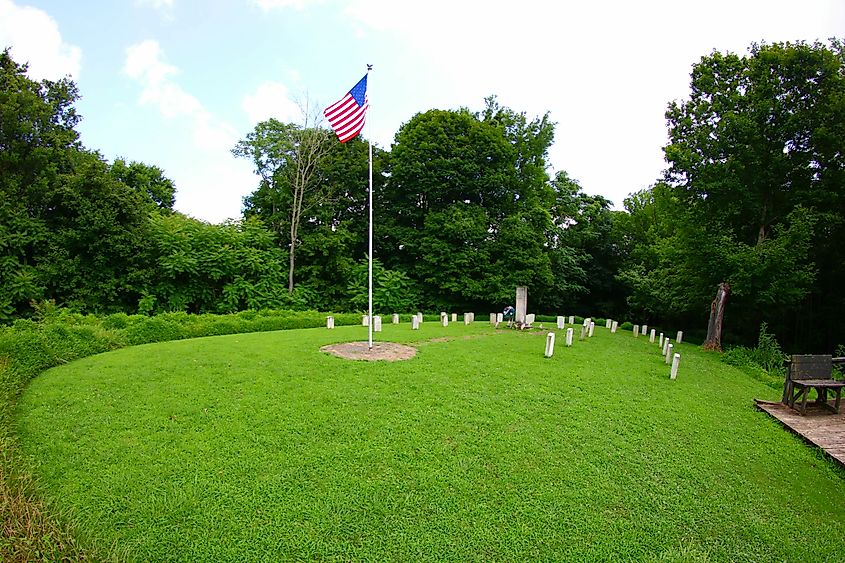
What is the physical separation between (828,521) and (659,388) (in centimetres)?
524

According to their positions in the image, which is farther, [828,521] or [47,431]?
[47,431]

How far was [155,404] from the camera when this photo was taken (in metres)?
7.80

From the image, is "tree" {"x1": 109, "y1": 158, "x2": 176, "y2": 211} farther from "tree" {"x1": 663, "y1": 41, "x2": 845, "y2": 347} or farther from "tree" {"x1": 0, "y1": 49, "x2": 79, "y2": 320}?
"tree" {"x1": 663, "y1": 41, "x2": 845, "y2": 347}

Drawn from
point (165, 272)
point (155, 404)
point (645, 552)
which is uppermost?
point (165, 272)

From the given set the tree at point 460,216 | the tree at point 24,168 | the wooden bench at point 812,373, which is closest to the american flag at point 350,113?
the wooden bench at point 812,373

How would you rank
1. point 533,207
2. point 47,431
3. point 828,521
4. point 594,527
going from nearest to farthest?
point 594,527 < point 828,521 < point 47,431 < point 533,207

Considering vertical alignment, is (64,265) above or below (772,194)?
below

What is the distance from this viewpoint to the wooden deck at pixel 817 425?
7.07 m

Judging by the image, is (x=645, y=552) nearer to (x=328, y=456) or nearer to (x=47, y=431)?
(x=328, y=456)

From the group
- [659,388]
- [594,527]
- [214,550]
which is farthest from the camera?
[659,388]

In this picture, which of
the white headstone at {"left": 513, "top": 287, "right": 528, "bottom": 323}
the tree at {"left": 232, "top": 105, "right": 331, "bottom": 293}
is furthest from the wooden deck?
the tree at {"left": 232, "top": 105, "right": 331, "bottom": 293}

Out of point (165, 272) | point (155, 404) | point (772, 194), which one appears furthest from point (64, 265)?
point (772, 194)

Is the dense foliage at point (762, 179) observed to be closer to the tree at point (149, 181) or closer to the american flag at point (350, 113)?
the american flag at point (350, 113)

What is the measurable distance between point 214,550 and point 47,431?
4398 mm
